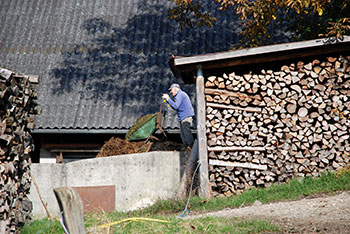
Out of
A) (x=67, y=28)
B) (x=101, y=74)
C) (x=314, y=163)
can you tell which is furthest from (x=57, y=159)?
(x=314, y=163)

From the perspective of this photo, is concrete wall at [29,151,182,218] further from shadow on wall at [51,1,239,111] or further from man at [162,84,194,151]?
shadow on wall at [51,1,239,111]

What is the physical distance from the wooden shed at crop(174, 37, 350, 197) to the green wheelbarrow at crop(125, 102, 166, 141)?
71.0 inches

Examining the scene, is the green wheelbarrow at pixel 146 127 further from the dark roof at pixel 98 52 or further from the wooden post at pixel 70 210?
the wooden post at pixel 70 210

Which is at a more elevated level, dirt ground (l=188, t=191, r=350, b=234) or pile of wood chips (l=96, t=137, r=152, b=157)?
pile of wood chips (l=96, t=137, r=152, b=157)

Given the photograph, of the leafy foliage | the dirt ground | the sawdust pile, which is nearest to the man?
the sawdust pile

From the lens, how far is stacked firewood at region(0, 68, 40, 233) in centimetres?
657

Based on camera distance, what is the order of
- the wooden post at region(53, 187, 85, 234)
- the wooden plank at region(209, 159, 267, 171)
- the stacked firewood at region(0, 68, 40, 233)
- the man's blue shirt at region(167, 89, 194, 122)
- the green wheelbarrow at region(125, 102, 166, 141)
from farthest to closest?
the green wheelbarrow at region(125, 102, 166, 141) < the man's blue shirt at region(167, 89, 194, 122) < the wooden plank at region(209, 159, 267, 171) < the stacked firewood at region(0, 68, 40, 233) < the wooden post at region(53, 187, 85, 234)

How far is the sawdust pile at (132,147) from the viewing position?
1029 cm

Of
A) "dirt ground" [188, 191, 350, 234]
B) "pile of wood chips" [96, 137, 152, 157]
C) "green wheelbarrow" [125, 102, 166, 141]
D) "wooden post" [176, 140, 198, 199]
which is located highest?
"green wheelbarrow" [125, 102, 166, 141]

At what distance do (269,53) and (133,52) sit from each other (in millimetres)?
5323

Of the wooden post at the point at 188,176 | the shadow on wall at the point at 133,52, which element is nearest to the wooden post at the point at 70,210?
the wooden post at the point at 188,176

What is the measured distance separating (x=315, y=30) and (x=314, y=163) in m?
3.61

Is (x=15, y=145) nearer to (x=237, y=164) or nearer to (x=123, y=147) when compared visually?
(x=123, y=147)

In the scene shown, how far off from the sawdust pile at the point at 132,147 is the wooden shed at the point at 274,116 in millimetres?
1726
